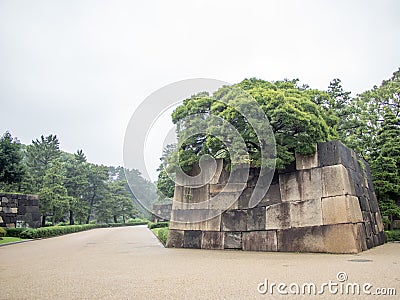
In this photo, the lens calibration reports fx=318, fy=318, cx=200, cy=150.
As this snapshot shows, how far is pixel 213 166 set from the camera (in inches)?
395

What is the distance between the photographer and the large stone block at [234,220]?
9102 millimetres

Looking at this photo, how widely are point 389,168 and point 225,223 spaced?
7.60 meters

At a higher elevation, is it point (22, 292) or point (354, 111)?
point (354, 111)

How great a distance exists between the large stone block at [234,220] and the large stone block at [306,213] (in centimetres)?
141

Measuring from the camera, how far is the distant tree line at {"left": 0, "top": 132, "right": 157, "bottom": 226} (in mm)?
20016

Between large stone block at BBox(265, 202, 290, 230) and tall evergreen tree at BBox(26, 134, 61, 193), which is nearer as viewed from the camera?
large stone block at BBox(265, 202, 290, 230)

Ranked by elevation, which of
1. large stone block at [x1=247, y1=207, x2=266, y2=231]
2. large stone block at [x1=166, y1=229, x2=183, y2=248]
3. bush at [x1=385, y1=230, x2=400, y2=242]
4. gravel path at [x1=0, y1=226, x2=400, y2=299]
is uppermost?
large stone block at [x1=247, y1=207, x2=266, y2=231]

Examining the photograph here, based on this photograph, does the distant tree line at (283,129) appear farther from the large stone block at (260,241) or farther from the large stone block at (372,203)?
the large stone block at (260,241)

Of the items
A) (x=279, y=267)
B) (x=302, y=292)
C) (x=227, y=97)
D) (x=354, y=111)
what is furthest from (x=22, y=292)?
(x=354, y=111)

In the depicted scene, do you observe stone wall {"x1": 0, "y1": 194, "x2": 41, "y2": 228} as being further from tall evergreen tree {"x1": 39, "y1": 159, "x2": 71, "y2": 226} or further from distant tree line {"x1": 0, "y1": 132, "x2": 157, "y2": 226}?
tall evergreen tree {"x1": 39, "y1": 159, "x2": 71, "y2": 226}

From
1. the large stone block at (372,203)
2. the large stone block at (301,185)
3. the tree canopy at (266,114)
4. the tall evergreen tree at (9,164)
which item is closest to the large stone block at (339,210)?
the large stone block at (301,185)

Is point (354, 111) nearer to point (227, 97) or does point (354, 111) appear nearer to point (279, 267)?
point (227, 97)

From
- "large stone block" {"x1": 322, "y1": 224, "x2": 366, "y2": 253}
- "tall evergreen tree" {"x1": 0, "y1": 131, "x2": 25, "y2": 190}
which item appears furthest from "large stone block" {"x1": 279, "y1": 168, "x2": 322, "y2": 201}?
"tall evergreen tree" {"x1": 0, "y1": 131, "x2": 25, "y2": 190}

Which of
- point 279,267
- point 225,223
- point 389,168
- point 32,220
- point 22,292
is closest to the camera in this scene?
point 22,292
